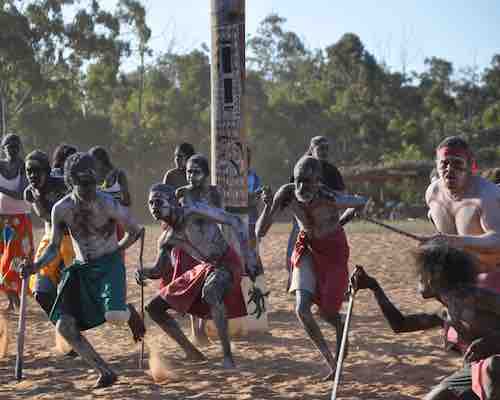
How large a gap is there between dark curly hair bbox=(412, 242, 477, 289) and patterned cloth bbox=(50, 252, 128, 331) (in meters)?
2.73

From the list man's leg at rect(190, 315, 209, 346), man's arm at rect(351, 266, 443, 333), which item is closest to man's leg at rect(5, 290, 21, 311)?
man's leg at rect(190, 315, 209, 346)

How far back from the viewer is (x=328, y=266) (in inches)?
250

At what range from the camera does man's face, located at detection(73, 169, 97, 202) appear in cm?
597

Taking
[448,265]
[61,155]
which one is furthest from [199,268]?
[448,265]

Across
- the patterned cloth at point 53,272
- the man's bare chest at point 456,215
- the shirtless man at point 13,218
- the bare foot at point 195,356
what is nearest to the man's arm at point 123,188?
the shirtless man at point 13,218

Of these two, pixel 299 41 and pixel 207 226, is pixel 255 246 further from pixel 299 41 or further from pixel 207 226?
pixel 299 41

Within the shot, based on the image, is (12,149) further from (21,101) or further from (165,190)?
(21,101)

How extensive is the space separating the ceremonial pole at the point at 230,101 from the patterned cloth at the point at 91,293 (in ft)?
7.19

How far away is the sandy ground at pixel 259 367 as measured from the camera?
586 cm

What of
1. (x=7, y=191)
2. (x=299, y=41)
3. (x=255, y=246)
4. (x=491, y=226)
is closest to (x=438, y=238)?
(x=491, y=226)

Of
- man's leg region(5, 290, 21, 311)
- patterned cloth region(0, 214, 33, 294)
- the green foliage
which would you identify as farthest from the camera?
the green foliage

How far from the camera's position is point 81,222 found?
6078mm

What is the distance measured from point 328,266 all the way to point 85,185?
1.87 m

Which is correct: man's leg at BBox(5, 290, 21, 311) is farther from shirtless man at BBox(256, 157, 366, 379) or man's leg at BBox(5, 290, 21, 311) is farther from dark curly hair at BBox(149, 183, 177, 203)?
shirtless man at BBox(256, 157, 366, 379)
